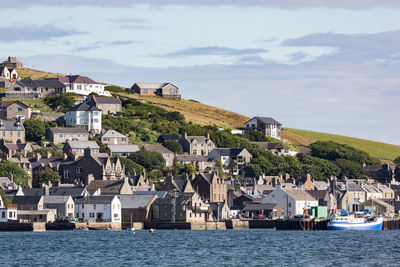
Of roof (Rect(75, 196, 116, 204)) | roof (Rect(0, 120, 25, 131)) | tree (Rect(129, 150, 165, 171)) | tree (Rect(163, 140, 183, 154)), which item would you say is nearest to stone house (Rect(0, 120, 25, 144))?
roof (Rect(0, 120, 25, 131))

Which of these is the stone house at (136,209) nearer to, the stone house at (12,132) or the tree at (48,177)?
the tree at (48,177)

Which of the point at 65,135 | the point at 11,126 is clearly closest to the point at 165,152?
the point at 65,135

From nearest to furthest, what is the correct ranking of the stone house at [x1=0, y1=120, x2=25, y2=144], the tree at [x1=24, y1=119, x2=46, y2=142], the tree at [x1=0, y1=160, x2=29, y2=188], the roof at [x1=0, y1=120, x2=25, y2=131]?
the tree at [x1=0, y1=160, x2=29, y2=188] → the stone house at [x1=0, y1=120, x2=25, y2=144] → the roof at [x1=0, y1=120, x2=25, y2=131] → the tree at [x1=24, y1=119, x2=46, y2=142]

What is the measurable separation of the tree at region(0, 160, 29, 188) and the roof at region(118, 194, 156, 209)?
20.9m

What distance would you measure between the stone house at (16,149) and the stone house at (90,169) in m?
11.6

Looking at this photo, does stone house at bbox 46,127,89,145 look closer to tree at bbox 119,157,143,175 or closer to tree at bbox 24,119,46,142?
tree at bbox 24,119,46,142

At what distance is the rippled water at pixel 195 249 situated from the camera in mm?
91375

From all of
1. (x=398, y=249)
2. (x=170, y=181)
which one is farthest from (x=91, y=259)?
(x=170, y=181)

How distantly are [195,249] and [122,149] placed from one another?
287ft

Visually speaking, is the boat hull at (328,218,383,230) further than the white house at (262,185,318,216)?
No

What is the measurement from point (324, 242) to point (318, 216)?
145 feet

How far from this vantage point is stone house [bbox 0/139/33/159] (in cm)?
17750

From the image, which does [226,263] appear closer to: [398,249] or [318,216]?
[398,249]

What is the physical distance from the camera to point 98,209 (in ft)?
475
